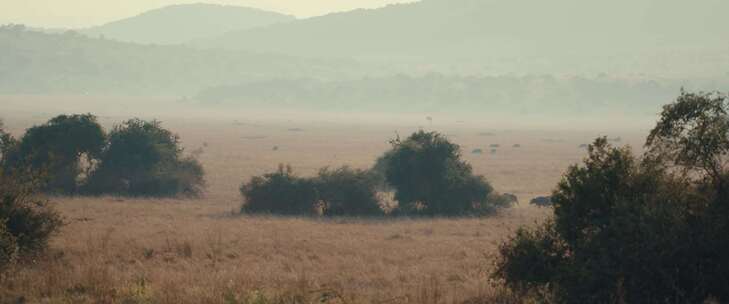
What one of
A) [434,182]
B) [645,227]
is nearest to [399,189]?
[434,182]

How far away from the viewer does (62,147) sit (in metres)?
37.3

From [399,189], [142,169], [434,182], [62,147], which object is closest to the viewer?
[434,182]

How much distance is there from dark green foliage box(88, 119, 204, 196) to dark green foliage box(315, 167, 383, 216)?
825cm

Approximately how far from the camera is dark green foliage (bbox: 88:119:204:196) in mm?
37719

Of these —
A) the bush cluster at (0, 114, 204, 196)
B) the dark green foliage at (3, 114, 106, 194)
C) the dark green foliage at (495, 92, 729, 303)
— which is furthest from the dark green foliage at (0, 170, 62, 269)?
the bush cluster at (0, 114, 204, 196)

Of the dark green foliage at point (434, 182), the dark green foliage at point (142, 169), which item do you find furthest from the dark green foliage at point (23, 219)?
the dark green foliage at point (142, 169)

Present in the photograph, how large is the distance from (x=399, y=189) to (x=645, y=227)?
2270cm

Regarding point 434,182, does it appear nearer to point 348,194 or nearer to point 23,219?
point 348,194

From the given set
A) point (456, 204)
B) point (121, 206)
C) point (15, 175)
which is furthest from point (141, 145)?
point (15, 175)

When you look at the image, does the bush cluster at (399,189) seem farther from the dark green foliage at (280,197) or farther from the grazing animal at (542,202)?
the grazing animal at (542,202)

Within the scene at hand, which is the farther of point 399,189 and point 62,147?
point 62,147

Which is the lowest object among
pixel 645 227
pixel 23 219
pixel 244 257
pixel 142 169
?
pixel 244 257

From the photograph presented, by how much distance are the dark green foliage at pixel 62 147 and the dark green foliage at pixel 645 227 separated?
2672 centimetres

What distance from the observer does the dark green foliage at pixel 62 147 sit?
119ft
